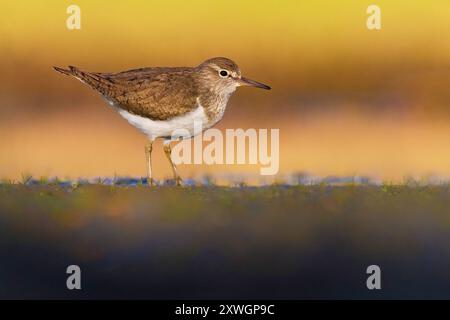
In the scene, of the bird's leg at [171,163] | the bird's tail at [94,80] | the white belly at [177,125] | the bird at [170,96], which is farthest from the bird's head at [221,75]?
the bird's tail at [94,80]

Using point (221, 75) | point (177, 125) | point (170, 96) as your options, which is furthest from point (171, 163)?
point (221, 75)

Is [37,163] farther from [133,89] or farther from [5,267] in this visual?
[5,267]

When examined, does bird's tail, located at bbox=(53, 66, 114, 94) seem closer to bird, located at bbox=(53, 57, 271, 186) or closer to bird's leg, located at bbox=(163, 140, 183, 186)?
bird, located at bbox=(53, 57, 271, 186)

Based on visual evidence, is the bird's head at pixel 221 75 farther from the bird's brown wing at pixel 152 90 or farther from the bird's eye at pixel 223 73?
the bird's brown wing at pixel 152 90

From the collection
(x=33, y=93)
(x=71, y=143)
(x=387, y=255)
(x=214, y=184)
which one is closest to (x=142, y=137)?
(x=71, y=143)

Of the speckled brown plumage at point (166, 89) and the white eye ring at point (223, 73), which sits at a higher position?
the white eye ring at point (223, 73)

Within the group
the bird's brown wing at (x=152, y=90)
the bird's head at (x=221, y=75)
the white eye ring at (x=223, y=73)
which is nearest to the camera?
the bird's brown wing at (x=152, y=90)
